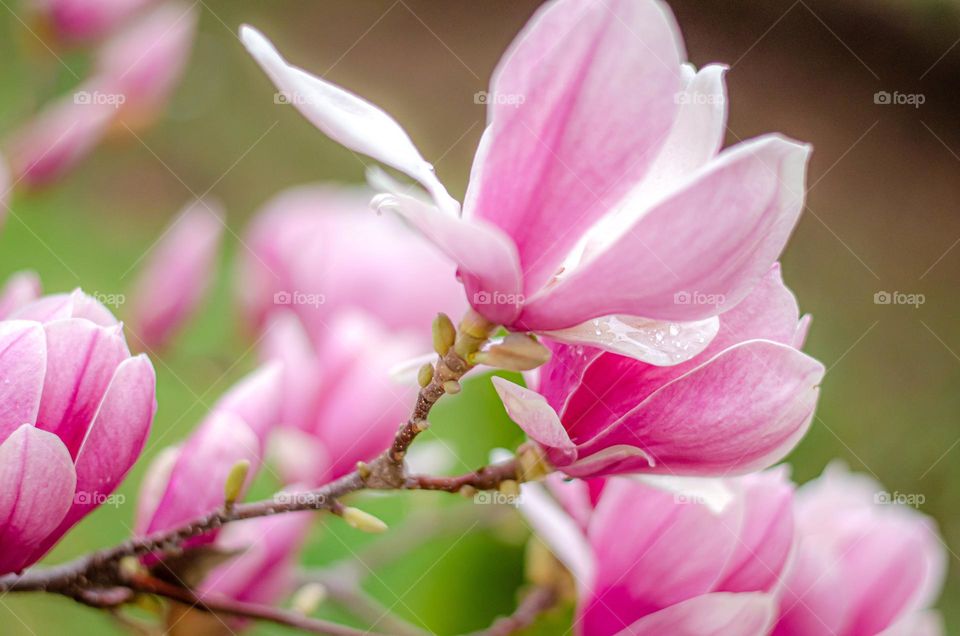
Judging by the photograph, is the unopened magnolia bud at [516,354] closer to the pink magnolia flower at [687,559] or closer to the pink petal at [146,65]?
the pink magnolia flower at [687,559]

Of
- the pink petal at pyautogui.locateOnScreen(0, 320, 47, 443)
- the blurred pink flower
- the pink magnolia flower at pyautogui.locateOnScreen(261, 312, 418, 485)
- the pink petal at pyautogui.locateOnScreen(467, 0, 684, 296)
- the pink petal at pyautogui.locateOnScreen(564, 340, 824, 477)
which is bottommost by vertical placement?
the pink magnolia flower at pyautogui.locateOnScreen(261, 312, 418, 485)

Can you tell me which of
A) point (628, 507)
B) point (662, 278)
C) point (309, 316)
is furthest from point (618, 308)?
point (309, 316)

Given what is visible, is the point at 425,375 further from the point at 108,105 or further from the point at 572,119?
the point at 108,105

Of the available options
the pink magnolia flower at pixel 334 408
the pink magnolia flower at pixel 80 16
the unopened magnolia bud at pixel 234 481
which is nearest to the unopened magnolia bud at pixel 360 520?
the unopened magnolia bud at pixel 234 481

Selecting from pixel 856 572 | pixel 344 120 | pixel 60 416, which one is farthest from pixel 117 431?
pixel 856 572

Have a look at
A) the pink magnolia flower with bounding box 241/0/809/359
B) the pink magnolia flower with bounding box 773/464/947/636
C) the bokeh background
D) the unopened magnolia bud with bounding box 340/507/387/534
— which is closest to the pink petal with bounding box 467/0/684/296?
the pink magnolia flower with bounding box 241/0/809/359

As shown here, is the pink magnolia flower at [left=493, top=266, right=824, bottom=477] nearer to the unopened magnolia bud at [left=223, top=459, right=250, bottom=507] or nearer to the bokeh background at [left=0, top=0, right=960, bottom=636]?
the unopened magnolia bud at [left=223, top=459, right=250, bottom=507]
